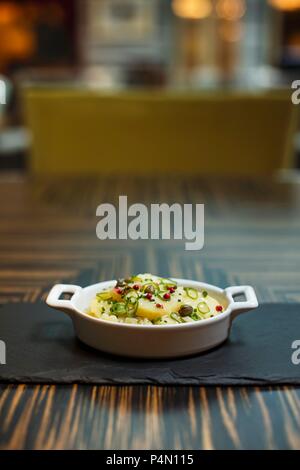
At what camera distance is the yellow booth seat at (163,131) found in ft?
8.02

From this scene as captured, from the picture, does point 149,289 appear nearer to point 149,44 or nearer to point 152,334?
point 152,334

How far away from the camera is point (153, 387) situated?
0.68 metres

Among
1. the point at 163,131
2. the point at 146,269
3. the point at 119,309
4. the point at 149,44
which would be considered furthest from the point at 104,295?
the point at 149,44

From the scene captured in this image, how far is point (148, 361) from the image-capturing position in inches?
29.1

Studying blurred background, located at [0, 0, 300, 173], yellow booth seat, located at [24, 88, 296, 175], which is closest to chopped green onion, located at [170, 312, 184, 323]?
yellow booth seat, located at [24, 88, 296, 175]

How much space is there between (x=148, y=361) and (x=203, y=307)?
3.9 inches

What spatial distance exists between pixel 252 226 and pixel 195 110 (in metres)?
1.09

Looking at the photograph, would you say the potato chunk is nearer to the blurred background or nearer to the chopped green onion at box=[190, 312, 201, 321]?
the chopped green onion at box=[190, 312, 201, 321]

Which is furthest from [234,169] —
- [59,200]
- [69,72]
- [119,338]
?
[69,72]

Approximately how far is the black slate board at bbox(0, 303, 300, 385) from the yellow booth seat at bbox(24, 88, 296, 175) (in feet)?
5.35

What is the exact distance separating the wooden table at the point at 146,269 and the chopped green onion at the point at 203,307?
0.12 meters

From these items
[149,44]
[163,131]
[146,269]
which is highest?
[149,44]

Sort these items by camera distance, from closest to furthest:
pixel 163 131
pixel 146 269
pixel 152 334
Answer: pixel 152 334, pixel 146 269, pixel 163 131

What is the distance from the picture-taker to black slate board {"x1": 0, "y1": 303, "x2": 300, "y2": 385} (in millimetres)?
698
